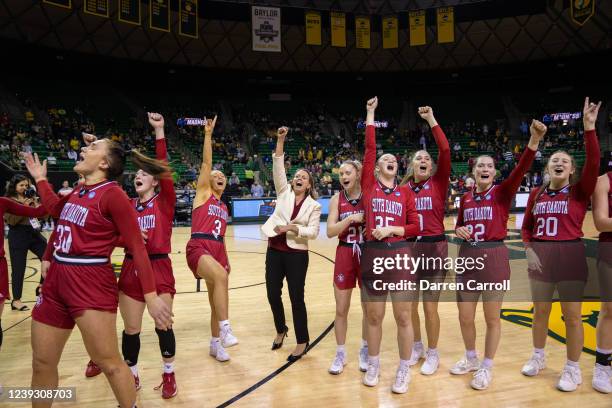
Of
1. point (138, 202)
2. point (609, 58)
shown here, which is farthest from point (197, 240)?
point (609, 58)

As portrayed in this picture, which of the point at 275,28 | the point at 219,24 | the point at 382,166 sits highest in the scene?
the point at 219,24

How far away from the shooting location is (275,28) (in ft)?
60.8

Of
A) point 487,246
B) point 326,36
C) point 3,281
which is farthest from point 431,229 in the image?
point 326,36

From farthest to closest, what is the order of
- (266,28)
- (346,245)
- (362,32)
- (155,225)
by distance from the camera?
(362,32)
(266,28)
(346,245)
(155,225)

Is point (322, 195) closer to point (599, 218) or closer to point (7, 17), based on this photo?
point (599, 218)

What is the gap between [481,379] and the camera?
3473mm

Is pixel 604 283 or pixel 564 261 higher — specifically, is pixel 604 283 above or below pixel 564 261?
below

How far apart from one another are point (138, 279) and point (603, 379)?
381cm

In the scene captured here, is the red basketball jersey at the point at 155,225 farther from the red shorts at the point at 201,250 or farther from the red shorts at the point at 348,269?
the red shorts at the point at 348,269

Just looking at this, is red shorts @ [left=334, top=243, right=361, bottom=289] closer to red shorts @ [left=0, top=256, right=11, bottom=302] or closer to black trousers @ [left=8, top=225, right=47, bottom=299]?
red shorts @ [left=0, top=256, right=11, bottom=302]

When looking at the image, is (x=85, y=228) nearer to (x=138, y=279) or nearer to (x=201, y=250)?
(x=138, y=279)

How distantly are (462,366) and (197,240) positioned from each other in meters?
2.73

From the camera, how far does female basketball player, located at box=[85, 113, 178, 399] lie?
3309mm

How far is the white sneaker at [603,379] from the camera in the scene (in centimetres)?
338
